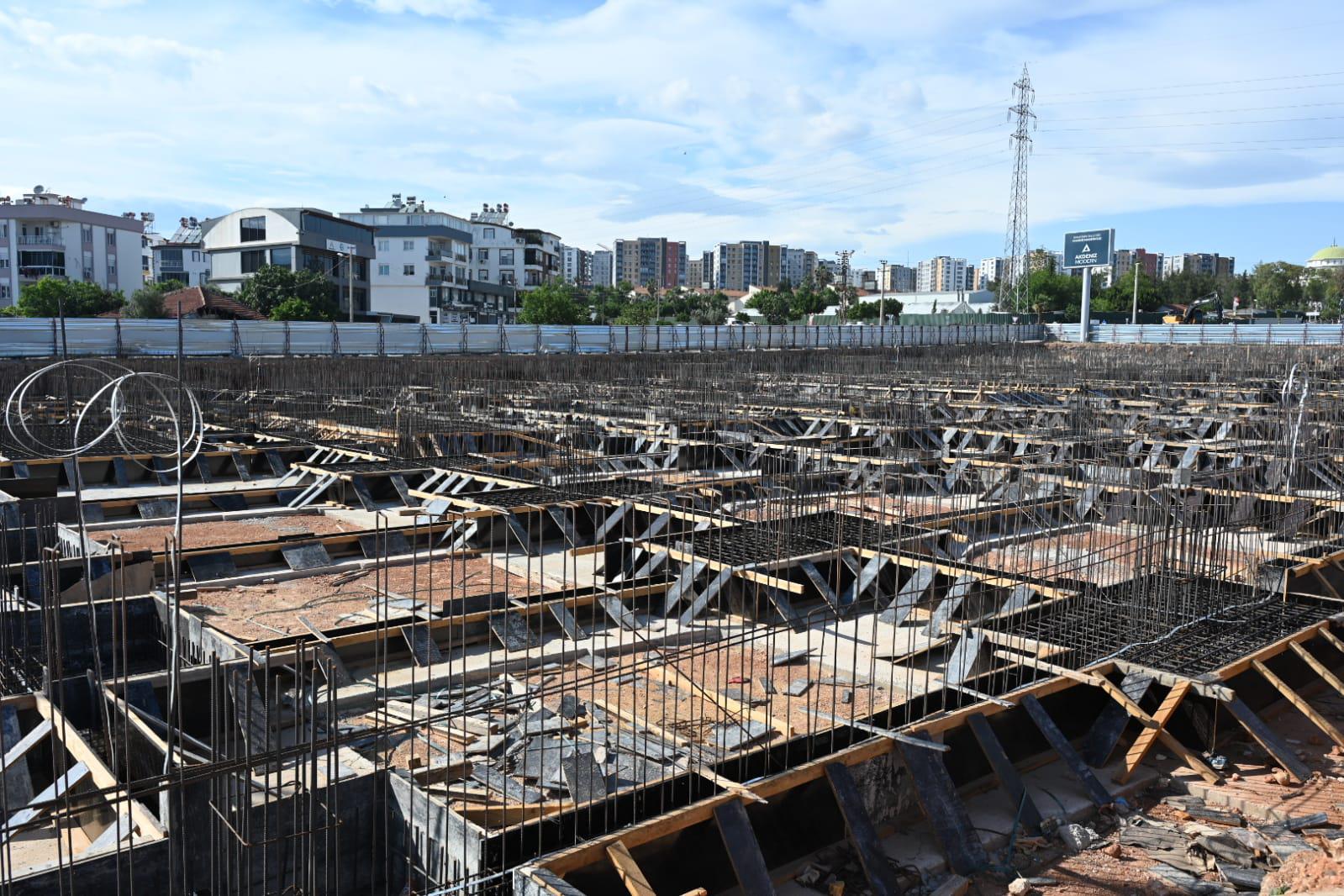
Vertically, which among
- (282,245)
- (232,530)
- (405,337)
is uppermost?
(282,245)

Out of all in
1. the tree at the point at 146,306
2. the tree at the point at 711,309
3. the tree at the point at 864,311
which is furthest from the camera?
the tree at the point at 864,311

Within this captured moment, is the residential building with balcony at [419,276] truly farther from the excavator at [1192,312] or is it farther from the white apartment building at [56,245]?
the excavator at [1192,312]

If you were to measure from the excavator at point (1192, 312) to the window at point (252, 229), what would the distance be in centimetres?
5409

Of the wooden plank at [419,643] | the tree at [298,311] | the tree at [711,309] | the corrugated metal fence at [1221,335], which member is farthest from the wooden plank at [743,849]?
the tree at [711,309]

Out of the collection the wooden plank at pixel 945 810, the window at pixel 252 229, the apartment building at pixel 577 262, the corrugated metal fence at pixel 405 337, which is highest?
the apartment building at pixel 577 262

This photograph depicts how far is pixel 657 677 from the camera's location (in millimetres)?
7898

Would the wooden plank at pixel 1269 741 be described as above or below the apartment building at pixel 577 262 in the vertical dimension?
below

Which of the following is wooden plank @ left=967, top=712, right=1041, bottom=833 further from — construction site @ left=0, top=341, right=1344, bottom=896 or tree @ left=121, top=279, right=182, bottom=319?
tree @ left=121, top=279, right=182, bottom=319

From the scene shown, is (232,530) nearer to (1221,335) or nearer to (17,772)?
(17,772)

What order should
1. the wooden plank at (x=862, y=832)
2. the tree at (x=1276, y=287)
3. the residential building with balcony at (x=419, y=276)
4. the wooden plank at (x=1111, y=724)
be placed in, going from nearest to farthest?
the wooden plank at (x=862, y=832), the wooden plank at (x=1111, y=724), the residential building with balcony at (x=419, y=276), the tree at (x=1276, y=287)

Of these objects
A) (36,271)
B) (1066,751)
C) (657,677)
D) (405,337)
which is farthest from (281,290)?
(1066,751)

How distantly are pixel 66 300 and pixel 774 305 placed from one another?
5252 centimetres

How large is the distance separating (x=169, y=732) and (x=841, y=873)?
11.1 ft

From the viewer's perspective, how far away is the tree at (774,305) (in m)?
83.4
